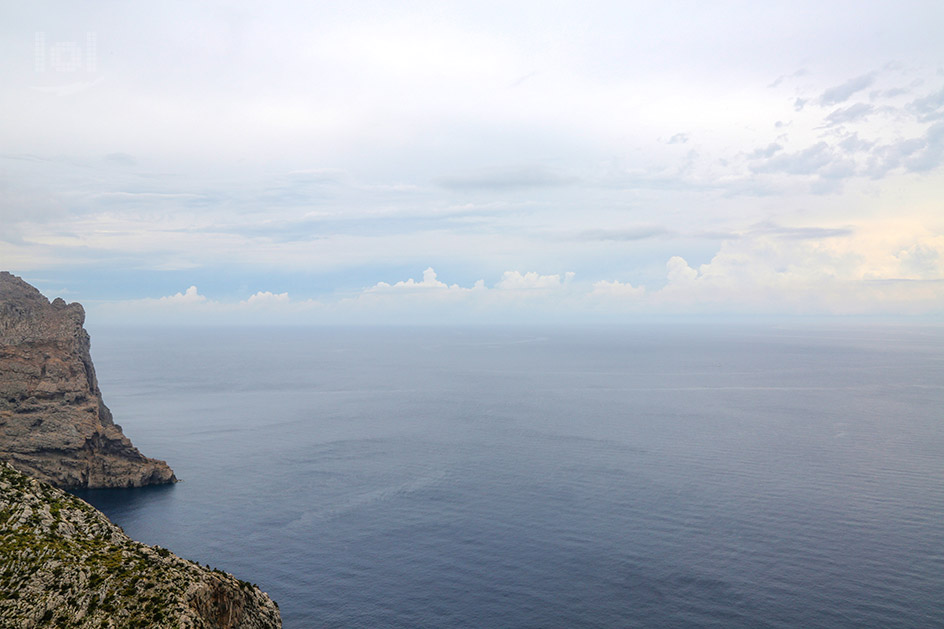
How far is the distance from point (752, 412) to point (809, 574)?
126895mm

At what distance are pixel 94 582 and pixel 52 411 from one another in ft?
296

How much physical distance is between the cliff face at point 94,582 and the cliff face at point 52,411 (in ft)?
229

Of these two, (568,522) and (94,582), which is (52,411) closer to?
(94,582)

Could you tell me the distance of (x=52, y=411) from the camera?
11606 centimetres

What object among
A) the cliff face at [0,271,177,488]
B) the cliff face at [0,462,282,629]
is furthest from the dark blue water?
the cliff face at [0,462,282,629]

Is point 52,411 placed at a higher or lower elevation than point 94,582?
higher

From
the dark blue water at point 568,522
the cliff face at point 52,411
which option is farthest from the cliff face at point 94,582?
the cliff face at point 52,411

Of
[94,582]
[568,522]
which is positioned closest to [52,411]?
[94,582]

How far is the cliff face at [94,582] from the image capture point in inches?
1618

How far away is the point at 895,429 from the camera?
16500 centimetres

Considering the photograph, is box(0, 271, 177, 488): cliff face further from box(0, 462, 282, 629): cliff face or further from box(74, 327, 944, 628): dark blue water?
box(0, 462, 282, 629): cliff face

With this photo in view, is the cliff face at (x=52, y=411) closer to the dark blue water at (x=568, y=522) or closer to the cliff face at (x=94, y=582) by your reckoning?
the dark blue water at (x=568, y=522)

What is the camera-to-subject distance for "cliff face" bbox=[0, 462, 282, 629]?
135 ft

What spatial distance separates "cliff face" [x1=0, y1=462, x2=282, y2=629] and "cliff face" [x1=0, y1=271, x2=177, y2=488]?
69.8 m
